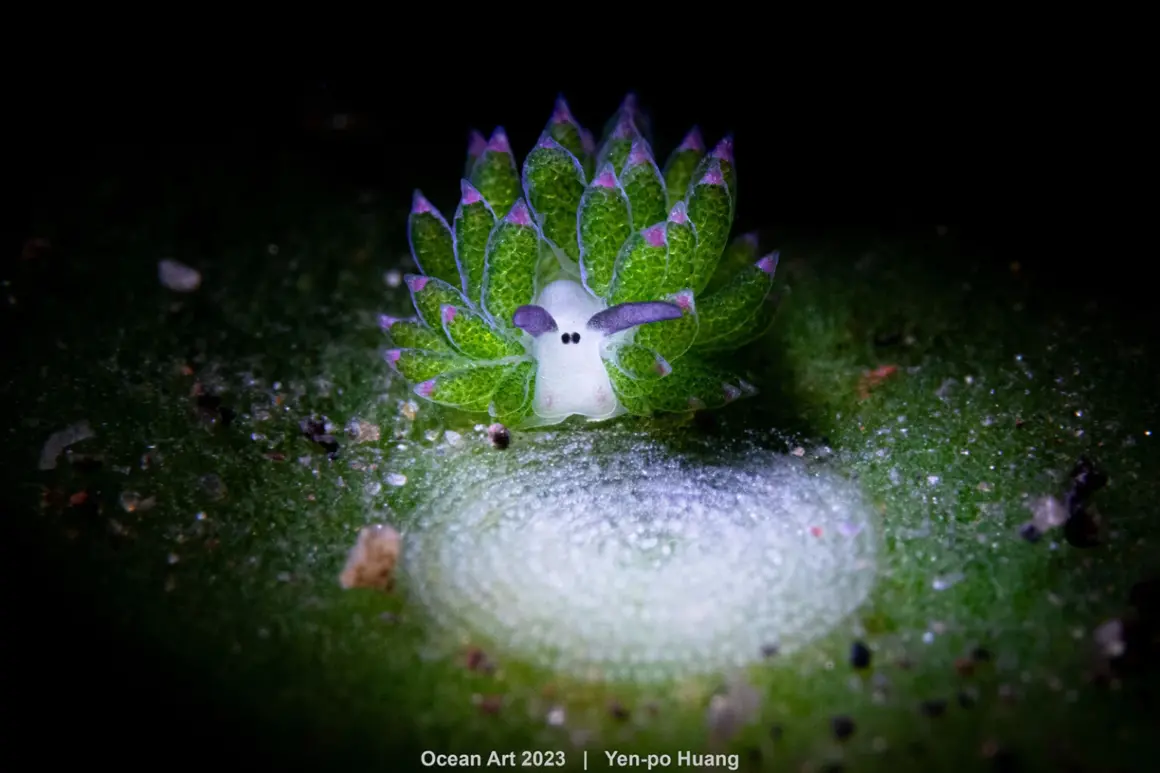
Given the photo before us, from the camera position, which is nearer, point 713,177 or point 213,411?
point 713,177

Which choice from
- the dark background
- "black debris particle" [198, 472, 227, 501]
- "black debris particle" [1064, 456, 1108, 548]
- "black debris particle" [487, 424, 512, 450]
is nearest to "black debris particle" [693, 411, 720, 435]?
"black debris particle" [487, 424, 512, 450]

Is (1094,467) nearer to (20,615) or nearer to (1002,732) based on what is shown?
(1002,732)

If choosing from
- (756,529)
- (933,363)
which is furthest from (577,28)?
(756,529)

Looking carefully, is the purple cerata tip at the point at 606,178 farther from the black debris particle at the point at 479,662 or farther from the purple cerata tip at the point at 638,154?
the black debris particle at the point at 479,662

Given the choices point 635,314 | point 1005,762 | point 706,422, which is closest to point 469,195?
point 635,314

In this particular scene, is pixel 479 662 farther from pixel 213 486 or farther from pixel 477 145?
pixel 477 145

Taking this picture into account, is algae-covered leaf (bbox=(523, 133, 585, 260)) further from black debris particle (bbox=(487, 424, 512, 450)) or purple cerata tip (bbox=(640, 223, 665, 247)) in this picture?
black debris particle (bbox=(487, 424, 512, 450))
